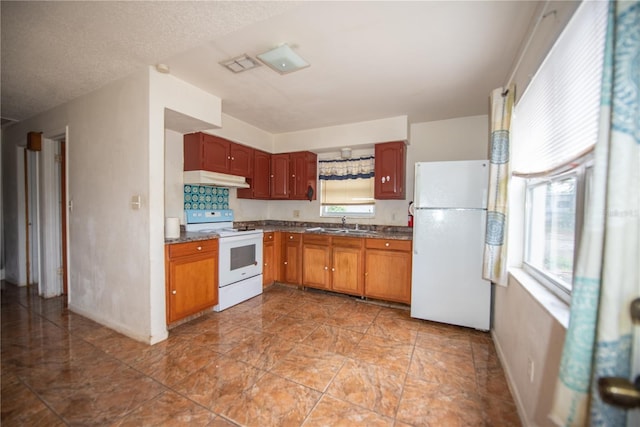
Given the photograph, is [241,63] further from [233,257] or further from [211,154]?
[233,257]

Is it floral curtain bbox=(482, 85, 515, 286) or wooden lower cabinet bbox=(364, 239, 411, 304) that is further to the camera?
wooden lower cabinet bbox=(364, 239, 411, 304)

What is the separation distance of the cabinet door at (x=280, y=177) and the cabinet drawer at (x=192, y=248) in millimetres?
1539

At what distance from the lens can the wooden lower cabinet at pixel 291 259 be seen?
3.80m

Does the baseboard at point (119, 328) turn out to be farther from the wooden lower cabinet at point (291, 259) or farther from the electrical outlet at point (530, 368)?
the electrical outlet at point (530, 368)

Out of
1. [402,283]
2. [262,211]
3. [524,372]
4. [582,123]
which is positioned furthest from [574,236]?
[262,211]

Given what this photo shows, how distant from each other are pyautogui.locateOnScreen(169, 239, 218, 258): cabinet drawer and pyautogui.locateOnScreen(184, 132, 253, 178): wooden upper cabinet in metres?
0.94

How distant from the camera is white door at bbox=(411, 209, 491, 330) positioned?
257cm

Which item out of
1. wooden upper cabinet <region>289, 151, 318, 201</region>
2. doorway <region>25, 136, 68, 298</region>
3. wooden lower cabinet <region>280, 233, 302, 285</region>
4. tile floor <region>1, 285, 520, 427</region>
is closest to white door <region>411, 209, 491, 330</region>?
tile floor <region>1, 285, 520, 427</region>

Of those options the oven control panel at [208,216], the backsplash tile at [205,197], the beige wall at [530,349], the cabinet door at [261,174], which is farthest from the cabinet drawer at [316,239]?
the beige wall at [530,349]

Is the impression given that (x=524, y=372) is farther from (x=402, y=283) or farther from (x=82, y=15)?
(x=82, y=15)

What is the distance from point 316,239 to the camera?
367 centimetres

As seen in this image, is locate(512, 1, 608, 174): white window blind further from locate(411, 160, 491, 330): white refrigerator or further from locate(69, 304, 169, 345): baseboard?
locate(69, 304, 169, 345): baseboard

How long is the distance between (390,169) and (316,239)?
56.0 inches

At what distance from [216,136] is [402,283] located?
9.76 feet
